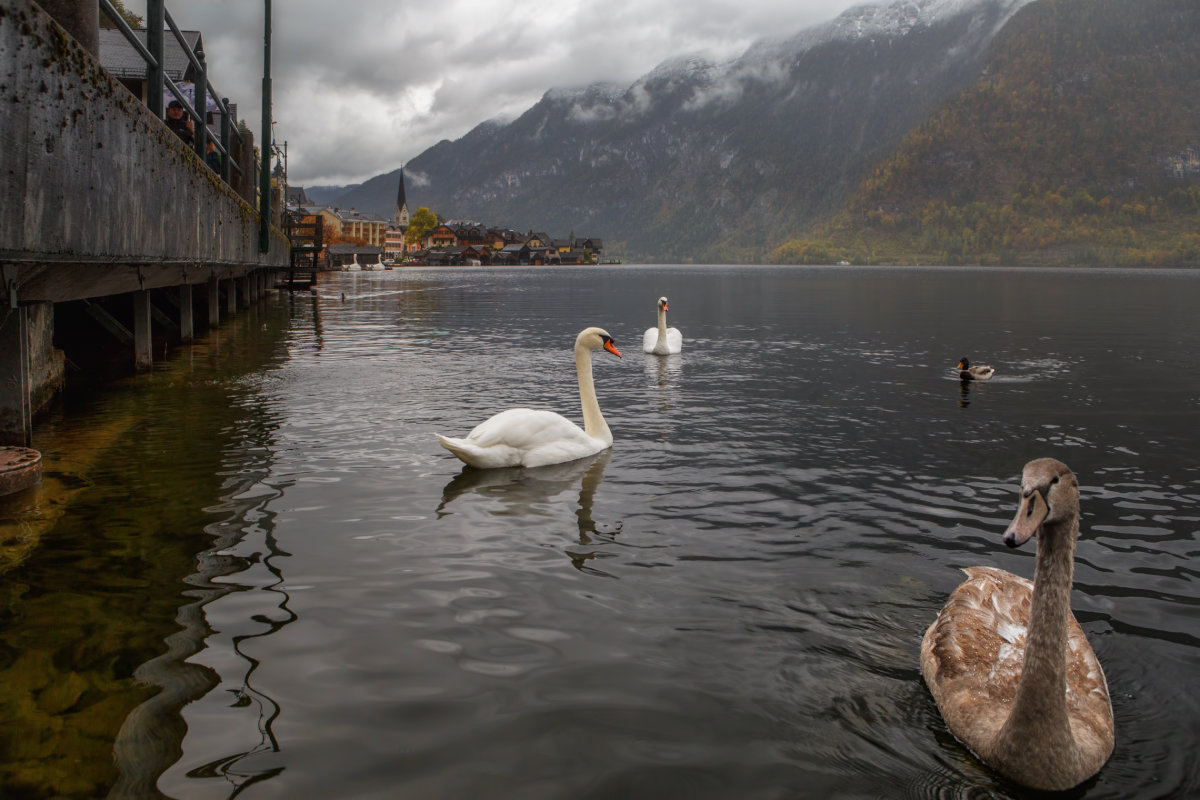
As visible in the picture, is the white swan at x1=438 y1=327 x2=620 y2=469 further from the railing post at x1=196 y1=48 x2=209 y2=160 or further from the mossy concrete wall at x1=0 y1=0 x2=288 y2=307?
the railing post at x1=196 y1=48 x2=209 y2=160

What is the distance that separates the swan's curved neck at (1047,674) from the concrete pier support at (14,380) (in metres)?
8.73

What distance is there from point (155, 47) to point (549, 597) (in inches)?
367

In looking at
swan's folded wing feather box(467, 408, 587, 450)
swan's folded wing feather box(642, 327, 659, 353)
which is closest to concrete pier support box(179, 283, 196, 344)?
swan's folded wing feather box(642, 327, 659, 353)

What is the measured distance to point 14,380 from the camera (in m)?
8.87

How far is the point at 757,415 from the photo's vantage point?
1573 centimetres

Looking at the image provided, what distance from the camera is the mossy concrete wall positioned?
22.0 feet

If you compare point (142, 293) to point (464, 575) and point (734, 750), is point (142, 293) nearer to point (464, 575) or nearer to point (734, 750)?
point (464, 575)

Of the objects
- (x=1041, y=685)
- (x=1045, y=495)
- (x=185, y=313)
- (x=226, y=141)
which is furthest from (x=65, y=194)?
(x=185, y=313)

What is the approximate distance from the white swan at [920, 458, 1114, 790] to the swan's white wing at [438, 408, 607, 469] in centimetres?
627

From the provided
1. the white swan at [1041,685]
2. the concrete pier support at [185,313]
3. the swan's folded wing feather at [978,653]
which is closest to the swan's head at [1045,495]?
the white swan at [1041,685]

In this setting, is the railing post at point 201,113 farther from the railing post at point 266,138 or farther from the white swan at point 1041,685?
the white swan at point 1041,685

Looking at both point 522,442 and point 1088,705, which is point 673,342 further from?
point 1088,705

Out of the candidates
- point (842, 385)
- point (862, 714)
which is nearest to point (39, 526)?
point (862, 714)

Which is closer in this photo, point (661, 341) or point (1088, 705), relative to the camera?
point (1088, 705)
